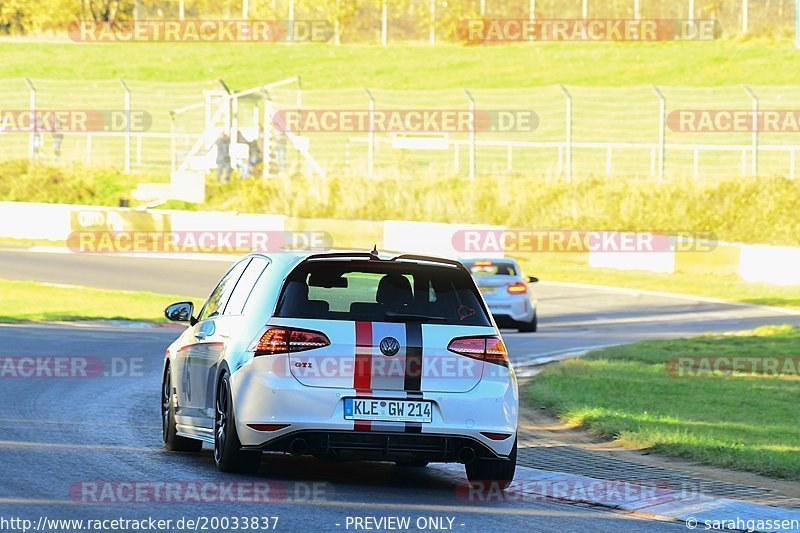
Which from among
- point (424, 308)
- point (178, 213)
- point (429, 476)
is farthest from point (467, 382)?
point (178, 213)

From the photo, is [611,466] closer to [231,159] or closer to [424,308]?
[424,308]

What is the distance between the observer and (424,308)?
378 inches

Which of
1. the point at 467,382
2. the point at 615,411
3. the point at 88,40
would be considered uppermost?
the point at 88,40

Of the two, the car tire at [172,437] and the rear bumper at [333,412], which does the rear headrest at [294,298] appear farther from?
the car tire at [172,437]

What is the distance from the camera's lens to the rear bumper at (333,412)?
9.06 metres

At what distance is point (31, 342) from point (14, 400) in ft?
18.7

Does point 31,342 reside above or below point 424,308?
below

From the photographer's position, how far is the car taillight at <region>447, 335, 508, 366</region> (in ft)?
30.5

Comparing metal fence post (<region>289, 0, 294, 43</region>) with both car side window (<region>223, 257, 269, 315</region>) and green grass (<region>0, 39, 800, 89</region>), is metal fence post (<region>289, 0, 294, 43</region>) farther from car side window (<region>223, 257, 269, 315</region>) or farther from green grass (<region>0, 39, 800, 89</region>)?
car side window (<region>223, 257, 269, 315</region>)

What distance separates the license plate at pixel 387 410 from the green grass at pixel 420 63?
51.2 m

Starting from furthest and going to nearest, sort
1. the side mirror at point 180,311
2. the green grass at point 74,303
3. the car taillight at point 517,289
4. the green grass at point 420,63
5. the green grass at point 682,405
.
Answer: the green grass at point 420,63 → the car taillight at point 517,289 → the green grass at point 74,303 → the green grass at point 682,405 → the side mirror at point 180,311

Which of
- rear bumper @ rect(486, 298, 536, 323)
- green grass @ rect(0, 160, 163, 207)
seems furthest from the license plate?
green grass @ rect(0, 160, 163, 207)

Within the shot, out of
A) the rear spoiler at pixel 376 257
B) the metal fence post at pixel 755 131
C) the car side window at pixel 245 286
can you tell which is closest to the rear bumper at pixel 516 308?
the metal fence post at pixel 755 131

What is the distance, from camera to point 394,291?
973cm
